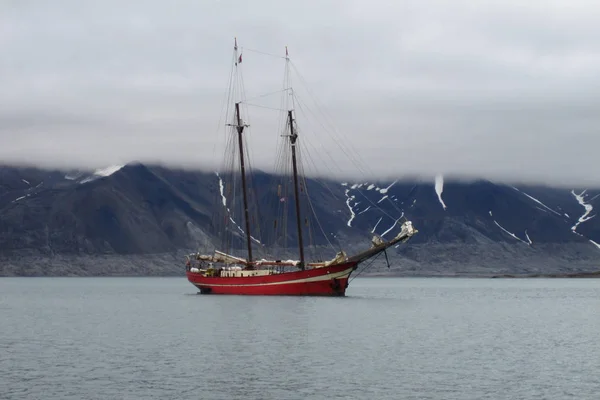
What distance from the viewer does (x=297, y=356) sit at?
62750 mm

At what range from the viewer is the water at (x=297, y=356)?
160 feet

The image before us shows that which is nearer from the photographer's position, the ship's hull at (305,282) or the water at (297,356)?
the water at (297,356)

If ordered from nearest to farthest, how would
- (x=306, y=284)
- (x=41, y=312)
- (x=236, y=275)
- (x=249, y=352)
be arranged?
(x=249, y=352) < (x=41, y=312) < (x=306, y=284) < (x=236, y=275)

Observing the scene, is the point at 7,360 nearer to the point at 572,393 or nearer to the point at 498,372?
the point at 498,372

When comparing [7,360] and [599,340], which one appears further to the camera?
[599,340]

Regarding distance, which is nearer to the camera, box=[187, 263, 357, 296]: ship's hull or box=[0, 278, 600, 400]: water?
box=[0, 278, 600, 400]: water

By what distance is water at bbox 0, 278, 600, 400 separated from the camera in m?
48.7

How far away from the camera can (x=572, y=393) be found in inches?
1881

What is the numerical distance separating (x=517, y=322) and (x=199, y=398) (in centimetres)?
5996

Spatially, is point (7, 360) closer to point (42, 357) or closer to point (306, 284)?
point (42, 357)

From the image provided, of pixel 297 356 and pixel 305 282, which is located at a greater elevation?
pixel 305 282

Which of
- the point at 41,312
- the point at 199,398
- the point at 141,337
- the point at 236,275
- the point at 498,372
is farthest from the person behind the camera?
the point at 236,275

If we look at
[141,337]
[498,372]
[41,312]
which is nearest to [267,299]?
[41,312]

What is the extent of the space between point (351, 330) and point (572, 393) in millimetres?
35983
